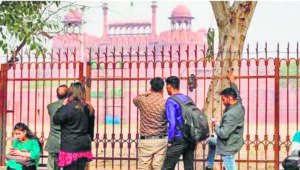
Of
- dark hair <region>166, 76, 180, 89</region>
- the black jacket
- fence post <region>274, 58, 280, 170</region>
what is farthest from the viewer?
fence post <region>274, 58, 280, 170</region>

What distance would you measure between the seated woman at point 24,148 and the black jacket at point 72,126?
1.44ft

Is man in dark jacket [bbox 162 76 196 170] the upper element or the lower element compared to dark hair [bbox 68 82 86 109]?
lower

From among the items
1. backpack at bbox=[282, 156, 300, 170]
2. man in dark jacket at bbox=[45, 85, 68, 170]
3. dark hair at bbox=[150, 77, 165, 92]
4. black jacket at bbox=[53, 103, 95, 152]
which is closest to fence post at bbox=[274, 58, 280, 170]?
dark hair at bbox=[150, 77, 165, 92]

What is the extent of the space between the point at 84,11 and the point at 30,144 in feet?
24.2

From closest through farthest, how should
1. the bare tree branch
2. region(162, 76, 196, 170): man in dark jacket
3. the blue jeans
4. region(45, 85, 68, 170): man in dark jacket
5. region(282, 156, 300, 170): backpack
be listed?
region(282, 156, 300, 170): backpack
region(162, 76, 196, 170): man in dark jacket
the blue jeans
region(45, 85, 68, 170): man in dark jacket
the bare tree branch

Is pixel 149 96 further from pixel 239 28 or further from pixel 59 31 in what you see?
pixel 59 31

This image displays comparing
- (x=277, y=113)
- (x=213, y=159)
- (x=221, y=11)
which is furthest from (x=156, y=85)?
(x=221, y=11)

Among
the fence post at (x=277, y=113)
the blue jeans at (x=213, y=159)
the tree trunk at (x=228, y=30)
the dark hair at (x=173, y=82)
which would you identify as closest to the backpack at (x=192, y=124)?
the dark hair at (x=173, y=82)

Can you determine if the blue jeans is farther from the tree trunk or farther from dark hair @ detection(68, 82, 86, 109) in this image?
the tree trunk

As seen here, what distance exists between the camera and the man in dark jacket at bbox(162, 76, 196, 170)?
25.0 feet

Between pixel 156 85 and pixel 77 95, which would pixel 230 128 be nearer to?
pixel 156 85

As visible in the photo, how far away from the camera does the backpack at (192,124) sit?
764 centimetres

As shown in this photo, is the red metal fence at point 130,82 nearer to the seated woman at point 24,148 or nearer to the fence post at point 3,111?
the fence post at point 3,111

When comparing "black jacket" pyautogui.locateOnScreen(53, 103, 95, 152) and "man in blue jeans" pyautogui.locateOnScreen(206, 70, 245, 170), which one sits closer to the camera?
"black jacket" pyautogui.locateOnScreen(53, 103, 95, 152)
